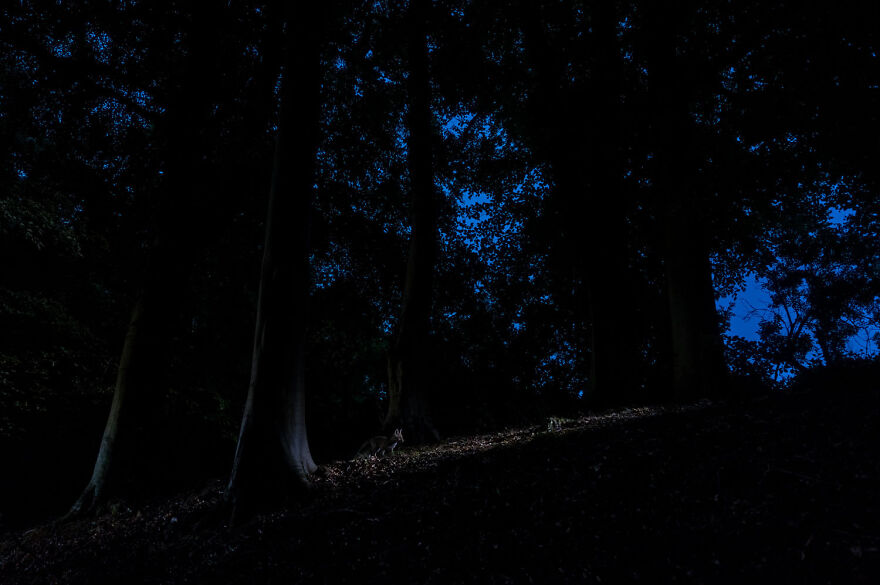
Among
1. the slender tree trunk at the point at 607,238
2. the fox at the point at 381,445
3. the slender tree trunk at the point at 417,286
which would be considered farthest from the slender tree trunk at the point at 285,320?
the slender tree trunk at the point at 607,238

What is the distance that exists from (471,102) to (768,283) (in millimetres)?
18073

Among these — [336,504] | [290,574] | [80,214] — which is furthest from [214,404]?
[290,574]

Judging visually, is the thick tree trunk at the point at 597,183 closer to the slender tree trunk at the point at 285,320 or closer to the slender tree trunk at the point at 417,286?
the slender tree trunk at the point at 417,286

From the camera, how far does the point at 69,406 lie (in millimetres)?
11188

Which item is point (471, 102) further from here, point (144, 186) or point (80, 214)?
point (80, 214)

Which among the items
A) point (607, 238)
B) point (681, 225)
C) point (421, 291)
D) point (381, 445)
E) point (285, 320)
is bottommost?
point (381, 445)

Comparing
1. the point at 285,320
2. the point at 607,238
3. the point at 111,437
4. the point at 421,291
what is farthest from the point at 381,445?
the point at 607,238

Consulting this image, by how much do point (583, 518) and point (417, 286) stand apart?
218 inches

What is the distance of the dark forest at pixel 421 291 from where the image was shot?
411 cm

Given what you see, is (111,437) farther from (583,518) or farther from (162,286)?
(583,518)

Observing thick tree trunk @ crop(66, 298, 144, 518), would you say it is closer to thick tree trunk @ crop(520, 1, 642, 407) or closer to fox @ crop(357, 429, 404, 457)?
fox @ crop(357, 429, 404, 457)

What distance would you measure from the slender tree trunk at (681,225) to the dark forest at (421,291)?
5 centimetres

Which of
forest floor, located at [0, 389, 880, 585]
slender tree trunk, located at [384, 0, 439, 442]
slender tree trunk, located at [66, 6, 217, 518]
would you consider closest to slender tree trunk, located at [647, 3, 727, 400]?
forest floor, located at [0, 389, 880, 585]

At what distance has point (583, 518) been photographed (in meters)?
3.85
